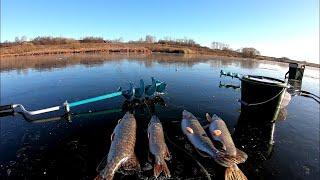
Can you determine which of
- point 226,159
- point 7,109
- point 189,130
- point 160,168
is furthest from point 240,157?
point 7,109

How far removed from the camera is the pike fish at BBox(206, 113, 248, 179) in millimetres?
7328

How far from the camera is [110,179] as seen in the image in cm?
672

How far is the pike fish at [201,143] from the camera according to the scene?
7809 millimetres

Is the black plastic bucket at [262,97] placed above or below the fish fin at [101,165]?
above

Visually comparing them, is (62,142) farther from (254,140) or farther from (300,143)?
(300,143)

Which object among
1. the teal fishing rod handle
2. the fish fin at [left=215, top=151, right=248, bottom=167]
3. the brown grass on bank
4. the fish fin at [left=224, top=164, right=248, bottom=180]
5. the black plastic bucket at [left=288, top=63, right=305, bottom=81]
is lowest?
the fish fin at [left=224, top=164, right=248, bottom=180]

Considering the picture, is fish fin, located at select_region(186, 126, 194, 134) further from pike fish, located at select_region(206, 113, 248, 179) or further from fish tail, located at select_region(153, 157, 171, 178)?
fish tail, located at select_region(153, 157, 171, 178)

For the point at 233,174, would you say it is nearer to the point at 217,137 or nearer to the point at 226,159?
the point at 226,159

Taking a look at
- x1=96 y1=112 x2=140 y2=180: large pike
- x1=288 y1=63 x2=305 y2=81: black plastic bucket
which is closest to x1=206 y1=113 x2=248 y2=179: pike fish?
x1=96 y1=112 x2=140 y2=180: large pike

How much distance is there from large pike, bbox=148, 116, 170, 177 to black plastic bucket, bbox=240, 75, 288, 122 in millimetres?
4955

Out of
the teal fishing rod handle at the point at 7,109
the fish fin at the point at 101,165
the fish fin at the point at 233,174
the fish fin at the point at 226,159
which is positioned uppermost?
the teal fishing rod handle at the point at 7,109

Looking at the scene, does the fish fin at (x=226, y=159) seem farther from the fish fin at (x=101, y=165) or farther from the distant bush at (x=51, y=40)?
the distant bush at (x=51, y=40)

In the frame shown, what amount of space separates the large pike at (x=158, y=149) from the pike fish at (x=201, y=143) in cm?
101

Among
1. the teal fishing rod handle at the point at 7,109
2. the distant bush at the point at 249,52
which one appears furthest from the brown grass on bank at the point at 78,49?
the teal fishing rod handle at the point at 7,109
